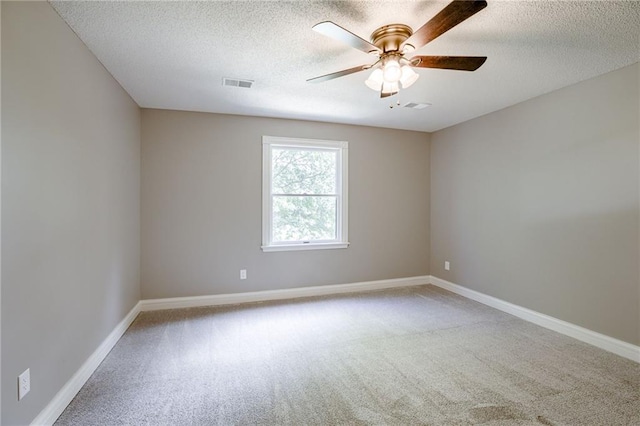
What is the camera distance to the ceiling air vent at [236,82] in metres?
2.90

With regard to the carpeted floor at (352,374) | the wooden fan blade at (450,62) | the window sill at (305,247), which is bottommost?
the carpeted floor at (352,374)

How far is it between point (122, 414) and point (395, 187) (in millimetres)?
4115

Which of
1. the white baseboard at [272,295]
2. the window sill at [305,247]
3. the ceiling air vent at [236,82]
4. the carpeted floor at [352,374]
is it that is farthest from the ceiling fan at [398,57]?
the white baseboard at [272,295]

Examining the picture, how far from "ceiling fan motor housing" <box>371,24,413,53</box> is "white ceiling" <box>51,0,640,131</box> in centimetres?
4

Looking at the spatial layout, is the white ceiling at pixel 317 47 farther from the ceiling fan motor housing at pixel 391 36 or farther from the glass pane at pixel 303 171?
the glass pane at pixel 303 171

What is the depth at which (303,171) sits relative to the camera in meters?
4.37

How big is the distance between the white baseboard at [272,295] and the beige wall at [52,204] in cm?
94

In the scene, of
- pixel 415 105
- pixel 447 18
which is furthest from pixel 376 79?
pixel 415 105

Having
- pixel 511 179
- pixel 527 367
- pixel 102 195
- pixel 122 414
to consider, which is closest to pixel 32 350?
pixel 122 414

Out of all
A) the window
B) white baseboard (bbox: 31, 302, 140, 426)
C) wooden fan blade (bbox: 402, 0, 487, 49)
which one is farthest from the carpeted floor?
wooden fan blade (bbox: 402, 0, 487, 49)

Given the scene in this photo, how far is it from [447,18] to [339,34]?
0.55 m

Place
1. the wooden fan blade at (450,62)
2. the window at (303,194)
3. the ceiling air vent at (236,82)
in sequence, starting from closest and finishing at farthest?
the wooden fan blade at (450,62) → the ceiling air vent at (236,82) → the window at (303,194)

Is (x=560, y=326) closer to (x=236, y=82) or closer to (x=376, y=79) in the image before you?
(x=376, y=79)

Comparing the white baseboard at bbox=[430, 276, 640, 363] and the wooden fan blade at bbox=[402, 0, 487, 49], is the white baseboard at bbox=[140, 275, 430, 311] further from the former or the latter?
the wooden fan blade at bbox=[402, 0, 487, 49]
